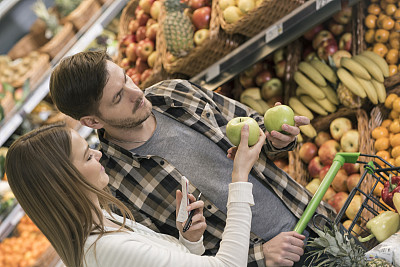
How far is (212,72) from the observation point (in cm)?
275

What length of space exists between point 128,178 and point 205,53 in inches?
48.2

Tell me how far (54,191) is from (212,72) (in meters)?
1.60

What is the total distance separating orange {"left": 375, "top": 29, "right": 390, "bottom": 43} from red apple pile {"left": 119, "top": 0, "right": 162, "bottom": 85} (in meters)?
1.52

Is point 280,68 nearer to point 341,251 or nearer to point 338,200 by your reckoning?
point 338,200

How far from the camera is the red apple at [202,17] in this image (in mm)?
3006

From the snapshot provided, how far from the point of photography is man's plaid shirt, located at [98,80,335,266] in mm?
1827

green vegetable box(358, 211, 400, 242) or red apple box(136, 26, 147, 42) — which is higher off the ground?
green vegetable box(358, 211, 400, 242)

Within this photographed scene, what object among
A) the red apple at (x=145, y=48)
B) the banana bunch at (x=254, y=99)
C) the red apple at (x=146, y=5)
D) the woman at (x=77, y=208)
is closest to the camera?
the woman at (x=77, y=208)

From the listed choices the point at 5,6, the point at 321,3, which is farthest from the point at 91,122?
the point at 5,6

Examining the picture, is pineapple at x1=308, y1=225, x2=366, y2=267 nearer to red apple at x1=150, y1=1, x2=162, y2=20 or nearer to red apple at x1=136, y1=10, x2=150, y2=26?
red apple at x1=150, y1=1, x2=162, y2=20

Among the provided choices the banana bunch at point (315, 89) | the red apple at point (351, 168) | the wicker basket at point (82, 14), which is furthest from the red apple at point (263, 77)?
the wicker basket at point (82, 14)

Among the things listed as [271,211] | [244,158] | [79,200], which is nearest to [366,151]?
[271,211]

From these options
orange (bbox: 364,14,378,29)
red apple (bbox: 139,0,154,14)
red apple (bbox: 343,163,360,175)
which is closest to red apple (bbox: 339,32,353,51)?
orange (bbox: 364,14,378,29)

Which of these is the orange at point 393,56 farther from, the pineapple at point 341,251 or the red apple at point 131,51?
the red apple at point 131,51
